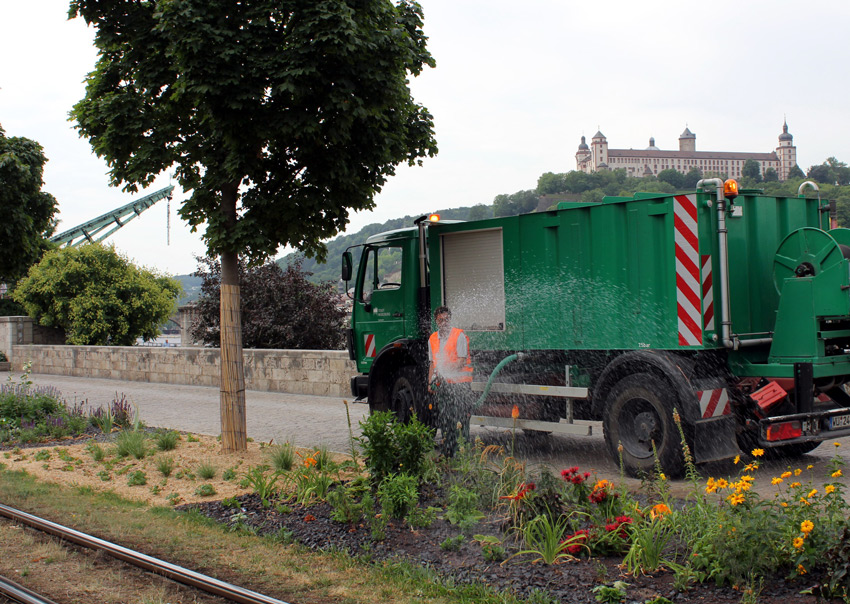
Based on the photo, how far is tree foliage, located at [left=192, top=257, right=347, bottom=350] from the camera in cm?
2230

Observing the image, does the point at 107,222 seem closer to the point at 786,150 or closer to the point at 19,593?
the point at 19,593

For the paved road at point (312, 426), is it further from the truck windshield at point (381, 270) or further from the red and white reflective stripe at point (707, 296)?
the truck windshield at point (381, 270)

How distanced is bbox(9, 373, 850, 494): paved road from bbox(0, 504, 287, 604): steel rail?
3739 millimetres

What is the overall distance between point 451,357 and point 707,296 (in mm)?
2931

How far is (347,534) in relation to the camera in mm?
5883

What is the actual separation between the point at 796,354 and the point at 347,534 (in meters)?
4.74

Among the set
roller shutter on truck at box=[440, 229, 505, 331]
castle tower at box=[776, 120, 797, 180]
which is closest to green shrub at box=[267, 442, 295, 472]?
roller shutter on truck at box=[440, 229, 505, 331]

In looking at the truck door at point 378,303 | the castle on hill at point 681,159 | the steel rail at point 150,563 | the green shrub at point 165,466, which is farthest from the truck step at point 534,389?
the castle on hill at point 681,159

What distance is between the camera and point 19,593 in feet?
15.5

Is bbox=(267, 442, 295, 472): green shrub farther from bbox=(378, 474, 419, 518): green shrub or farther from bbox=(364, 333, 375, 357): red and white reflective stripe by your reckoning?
bbox=(364, 333, 375, 357): red and white reflective stripe

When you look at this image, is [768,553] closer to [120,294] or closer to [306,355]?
[306,355]

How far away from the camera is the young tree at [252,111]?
7414 mm

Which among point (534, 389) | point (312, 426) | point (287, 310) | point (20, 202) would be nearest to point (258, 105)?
point (534, 389)

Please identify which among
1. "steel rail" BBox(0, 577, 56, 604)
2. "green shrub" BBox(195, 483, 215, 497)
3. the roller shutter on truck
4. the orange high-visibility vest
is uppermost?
the roller shutter on truck
